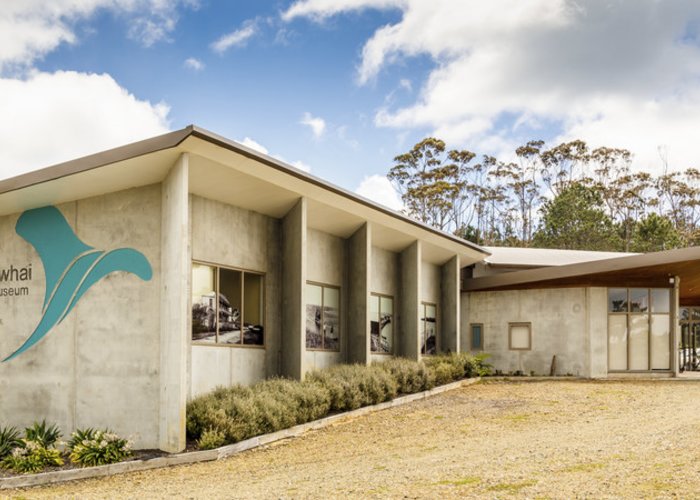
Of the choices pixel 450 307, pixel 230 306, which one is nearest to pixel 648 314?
pixel 450 307

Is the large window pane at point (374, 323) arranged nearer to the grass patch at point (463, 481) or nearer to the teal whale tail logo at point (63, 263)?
the teal whale tail logo at point (63, 263)

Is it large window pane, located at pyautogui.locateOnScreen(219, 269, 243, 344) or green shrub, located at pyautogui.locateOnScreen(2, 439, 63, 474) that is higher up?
large window pane, located at pyautogui.locateOnScreen(219, 269, 243, 344)

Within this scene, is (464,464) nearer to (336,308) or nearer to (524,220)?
(336,308)

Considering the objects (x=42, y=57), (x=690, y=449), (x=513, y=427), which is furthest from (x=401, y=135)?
(x=690, y=449)

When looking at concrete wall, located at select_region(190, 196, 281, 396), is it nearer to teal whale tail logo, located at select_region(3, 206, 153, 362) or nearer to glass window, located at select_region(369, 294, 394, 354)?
teal whale tail logo, located at select_region(3, 206, 153, 362)

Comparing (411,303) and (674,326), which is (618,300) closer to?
(674,326)

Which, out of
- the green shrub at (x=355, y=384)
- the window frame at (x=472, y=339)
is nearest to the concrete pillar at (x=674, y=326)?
the window frame at (x=472, y=339)

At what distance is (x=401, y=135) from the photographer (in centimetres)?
5466

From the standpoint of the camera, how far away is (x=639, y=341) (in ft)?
75.7

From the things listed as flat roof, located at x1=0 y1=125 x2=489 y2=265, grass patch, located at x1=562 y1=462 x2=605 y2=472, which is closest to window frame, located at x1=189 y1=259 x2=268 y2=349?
flat roof, located at x1=0 y1=125 x2=489 y2=265

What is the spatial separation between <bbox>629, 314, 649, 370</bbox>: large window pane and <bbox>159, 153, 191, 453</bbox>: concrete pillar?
16.0 m

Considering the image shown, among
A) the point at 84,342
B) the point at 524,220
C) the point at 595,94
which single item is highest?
the point at 595,94

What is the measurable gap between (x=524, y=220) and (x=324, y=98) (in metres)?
38.1

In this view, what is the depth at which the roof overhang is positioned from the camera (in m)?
20.8
